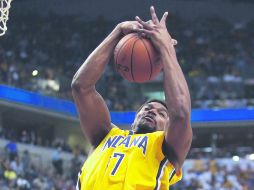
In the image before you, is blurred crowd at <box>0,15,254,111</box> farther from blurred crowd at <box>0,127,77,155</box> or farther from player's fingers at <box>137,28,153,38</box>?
player's fingers at <box>137,28,153,38</box>

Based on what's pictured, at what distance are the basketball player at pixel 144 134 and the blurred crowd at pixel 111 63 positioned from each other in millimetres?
15566

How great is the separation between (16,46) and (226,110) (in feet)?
23.7

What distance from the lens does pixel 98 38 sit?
2423 centimetres

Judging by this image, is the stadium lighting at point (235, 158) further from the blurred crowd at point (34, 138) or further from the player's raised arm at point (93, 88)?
the player's raised arm at point (93, 88)

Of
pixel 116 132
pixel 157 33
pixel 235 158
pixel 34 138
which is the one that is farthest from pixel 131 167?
pixel 34 138

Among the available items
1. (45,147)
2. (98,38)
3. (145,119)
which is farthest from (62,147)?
(145,119)

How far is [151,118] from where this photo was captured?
363 cm

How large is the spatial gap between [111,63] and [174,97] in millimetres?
15604

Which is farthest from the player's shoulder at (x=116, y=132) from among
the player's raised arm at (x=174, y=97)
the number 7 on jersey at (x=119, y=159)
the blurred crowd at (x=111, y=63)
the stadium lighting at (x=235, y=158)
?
the blurred crowd at (x=111, y=63)

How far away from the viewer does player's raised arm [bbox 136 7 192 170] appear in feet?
10.8

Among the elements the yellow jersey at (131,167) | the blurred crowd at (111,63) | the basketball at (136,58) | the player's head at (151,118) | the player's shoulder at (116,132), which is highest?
the basketball at (136,58)

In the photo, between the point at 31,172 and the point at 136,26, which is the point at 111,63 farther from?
the point at 136,26

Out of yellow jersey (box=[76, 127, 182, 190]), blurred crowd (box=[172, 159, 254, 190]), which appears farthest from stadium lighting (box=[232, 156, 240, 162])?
yellow jersey (box=[76, 127, 182, 190])

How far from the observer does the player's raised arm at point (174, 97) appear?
3299 millimetres
